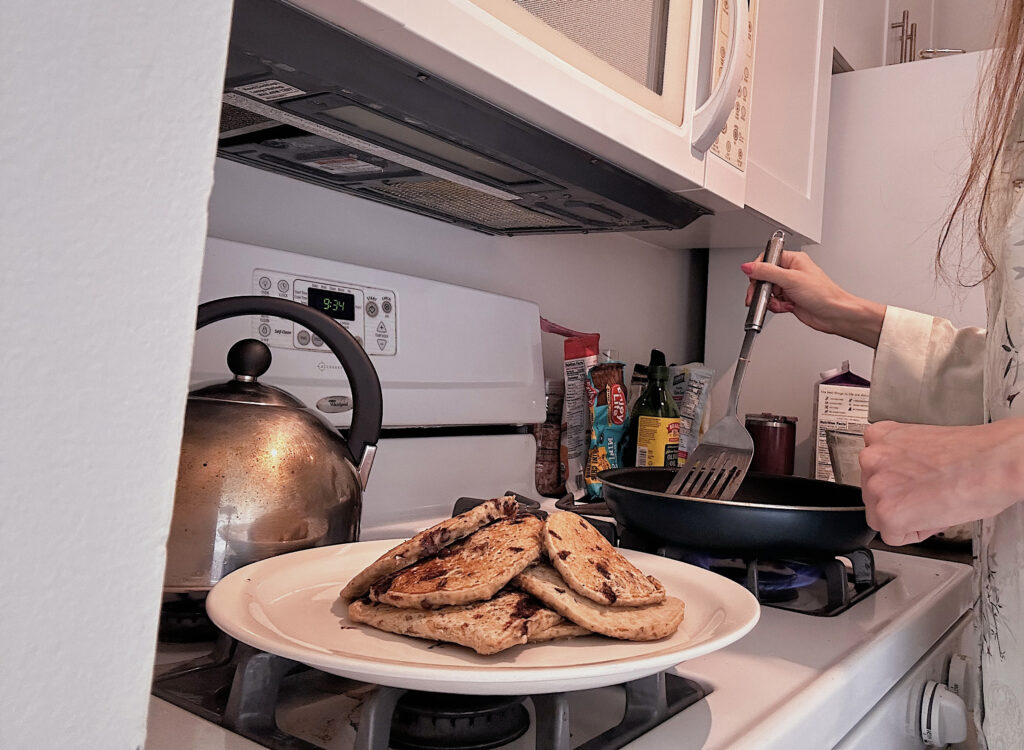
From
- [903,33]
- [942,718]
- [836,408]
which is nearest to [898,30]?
[903,33]

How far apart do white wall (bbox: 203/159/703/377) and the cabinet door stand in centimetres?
37

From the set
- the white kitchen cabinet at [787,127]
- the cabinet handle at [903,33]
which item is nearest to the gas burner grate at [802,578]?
the white kitchen cabinet at [787,127]

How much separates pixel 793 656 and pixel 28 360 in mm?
602

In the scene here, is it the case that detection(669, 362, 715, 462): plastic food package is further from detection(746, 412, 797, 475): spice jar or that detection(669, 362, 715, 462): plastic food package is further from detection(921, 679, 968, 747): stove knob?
detection(921, 679, 968, 747): stove knob

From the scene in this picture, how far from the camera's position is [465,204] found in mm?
1086

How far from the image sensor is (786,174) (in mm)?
1335

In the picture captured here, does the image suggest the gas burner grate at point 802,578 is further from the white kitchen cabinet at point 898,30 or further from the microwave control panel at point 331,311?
the white kitchen cabinet at point 898,30

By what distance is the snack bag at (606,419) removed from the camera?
51.2 inches

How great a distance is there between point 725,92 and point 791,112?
0.49 m

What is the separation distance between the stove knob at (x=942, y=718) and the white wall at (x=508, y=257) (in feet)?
2.62

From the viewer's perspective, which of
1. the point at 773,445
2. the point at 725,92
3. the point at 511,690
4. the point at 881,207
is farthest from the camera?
the point at 881,207

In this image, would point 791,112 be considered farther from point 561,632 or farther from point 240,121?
point 561,632

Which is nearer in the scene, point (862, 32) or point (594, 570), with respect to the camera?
point (594, 570)

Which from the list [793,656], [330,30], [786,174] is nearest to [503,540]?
[793,656]
